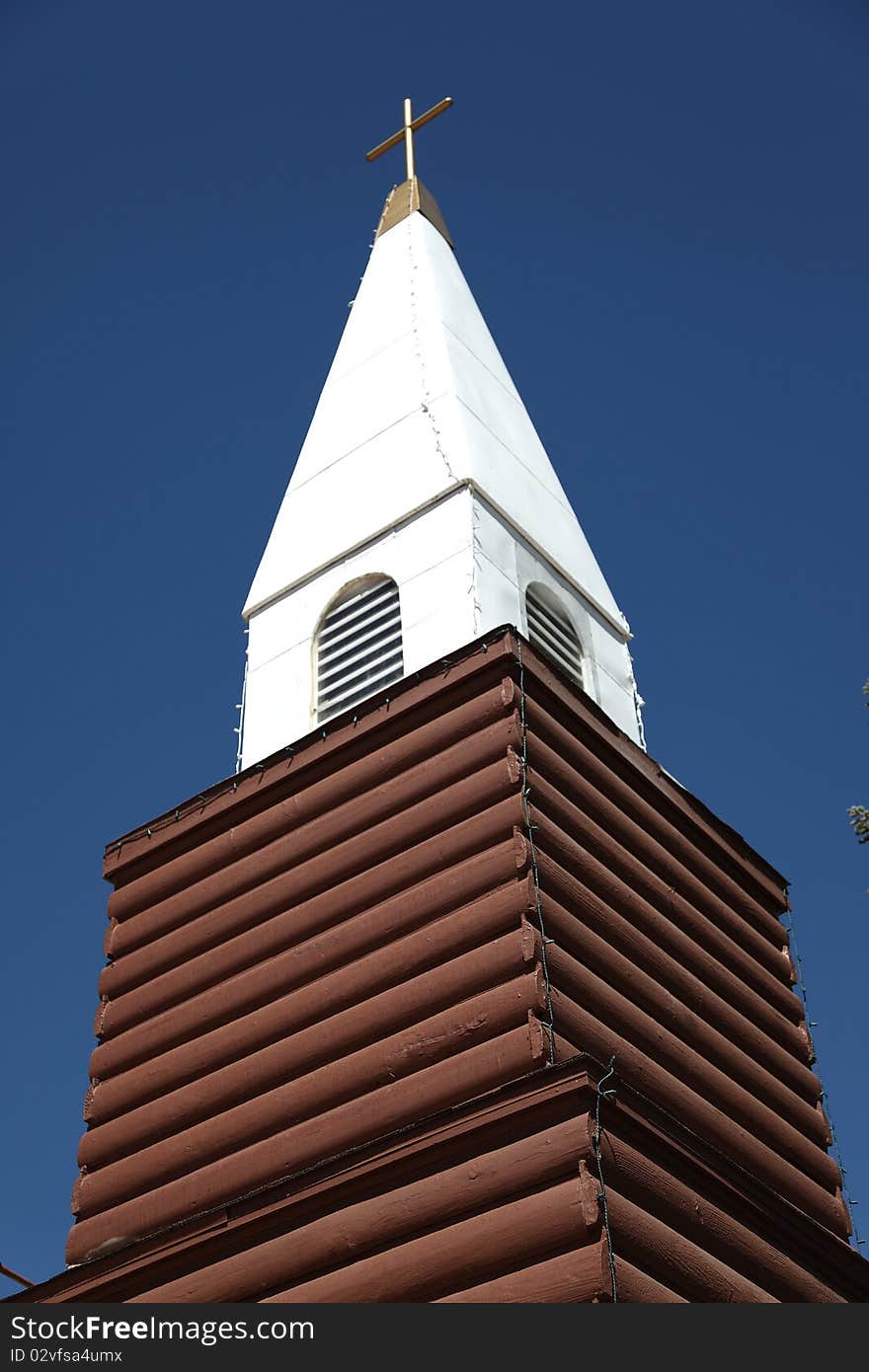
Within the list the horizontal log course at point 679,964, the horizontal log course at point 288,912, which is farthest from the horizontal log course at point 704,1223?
the horizontal log course at point 288,912

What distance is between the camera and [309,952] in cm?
1466

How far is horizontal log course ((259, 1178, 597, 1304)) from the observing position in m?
11.3

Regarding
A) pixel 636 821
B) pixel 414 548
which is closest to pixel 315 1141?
pixel 636 821

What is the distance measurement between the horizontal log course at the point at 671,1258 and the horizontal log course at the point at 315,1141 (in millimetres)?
1266

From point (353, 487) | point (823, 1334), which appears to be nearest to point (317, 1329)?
point (823, 1334)

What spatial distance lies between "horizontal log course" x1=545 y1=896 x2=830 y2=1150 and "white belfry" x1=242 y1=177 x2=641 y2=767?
3.56 metres

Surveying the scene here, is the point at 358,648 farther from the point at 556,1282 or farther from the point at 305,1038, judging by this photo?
the point at 556,1282

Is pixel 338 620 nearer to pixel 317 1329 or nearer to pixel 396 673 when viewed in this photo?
pixel 396 673

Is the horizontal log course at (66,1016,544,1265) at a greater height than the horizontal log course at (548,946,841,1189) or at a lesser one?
lesser

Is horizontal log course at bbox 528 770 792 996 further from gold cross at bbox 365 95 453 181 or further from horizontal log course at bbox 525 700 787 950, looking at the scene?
gold cross at bbox 365 95 453 181

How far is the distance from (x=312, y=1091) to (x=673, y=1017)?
3.13m

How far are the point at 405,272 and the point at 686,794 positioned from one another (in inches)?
351

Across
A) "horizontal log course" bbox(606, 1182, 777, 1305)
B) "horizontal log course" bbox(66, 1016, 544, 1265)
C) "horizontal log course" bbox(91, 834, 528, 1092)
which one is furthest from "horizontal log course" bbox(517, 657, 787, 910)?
"horizontal log course" bbox(606, 1182, 777, 1305)

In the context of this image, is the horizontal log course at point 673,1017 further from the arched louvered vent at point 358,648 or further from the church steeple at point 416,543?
the arched louvered vent at point 358,648
